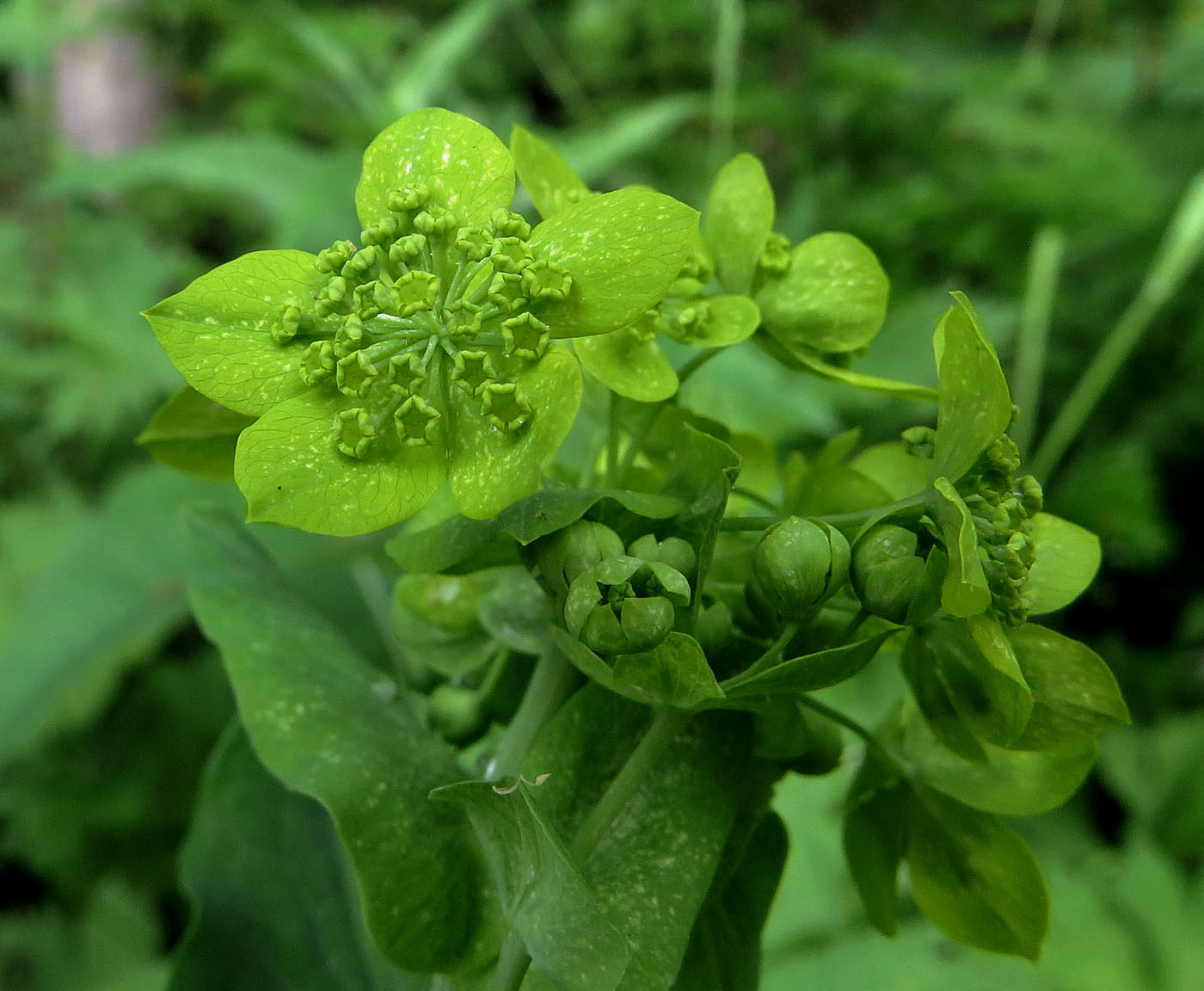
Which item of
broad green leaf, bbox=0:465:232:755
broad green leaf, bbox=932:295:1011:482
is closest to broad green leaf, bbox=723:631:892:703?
broad green leaf, bbox=932:295:1011:482

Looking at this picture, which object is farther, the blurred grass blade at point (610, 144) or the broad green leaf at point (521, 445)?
the blurred grass blade at point (610, 144)

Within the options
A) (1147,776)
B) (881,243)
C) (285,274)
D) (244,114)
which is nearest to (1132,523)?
(1147,776)

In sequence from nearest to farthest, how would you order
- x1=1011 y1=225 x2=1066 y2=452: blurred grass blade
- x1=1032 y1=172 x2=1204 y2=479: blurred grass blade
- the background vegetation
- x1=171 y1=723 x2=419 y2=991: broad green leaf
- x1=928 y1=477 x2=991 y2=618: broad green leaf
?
x1=928 y1=477 x2=991 y2=618: broad green leaf → x1=171 y1=723 x2=419 y2=991: broad green leaf → the background vegetation → x1=1032 y1=172 x2=1204 y2=479: blurred grass blade → x1=1011 y1=225 x2=1066 y2=452: blurred grass blade

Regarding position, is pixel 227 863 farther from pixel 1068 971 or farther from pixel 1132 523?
pixel 1132 523

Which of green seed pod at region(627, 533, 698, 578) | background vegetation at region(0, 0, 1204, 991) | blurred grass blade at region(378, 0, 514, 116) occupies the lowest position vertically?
background vegetation at region(0, 0, 1204, 991)

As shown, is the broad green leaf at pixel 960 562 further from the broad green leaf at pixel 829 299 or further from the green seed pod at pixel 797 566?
the broad green leaf at pixel 829 299

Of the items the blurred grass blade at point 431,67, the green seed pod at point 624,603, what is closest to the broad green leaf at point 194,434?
the green seed pod at point 624,603

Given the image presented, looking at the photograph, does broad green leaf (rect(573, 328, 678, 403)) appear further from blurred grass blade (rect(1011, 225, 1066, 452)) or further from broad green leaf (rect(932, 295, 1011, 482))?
blurred grass blade (rect(1011, 225, 1066, 452))
